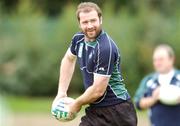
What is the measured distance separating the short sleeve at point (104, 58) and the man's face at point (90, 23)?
0.54ft

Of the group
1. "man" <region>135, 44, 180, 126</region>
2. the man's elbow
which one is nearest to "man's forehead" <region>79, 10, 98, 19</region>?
the man's elbow

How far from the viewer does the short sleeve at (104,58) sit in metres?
8.54

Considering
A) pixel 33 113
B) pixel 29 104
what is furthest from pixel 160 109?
pixel 29 104

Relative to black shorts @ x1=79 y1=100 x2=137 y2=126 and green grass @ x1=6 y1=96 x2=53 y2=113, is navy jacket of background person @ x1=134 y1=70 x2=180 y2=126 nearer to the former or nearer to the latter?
black shorts @ x1=79 y1=100 x2=137 y2=126

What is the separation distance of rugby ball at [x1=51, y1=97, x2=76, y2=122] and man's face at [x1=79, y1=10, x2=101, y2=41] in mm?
861

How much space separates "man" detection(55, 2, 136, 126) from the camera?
8531 mm

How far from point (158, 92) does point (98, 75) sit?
304 centimetres

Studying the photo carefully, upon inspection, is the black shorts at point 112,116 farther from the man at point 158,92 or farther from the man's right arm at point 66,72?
the man at point 158,92

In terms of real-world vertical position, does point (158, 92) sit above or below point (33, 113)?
above

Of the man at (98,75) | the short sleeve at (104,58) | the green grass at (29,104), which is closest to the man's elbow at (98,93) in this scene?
the man at (98,75)

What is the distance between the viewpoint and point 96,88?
338 inches

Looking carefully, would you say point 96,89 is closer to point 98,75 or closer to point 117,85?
point 98,75

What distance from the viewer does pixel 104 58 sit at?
8555 millimetres

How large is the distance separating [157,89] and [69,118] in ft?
9.21
